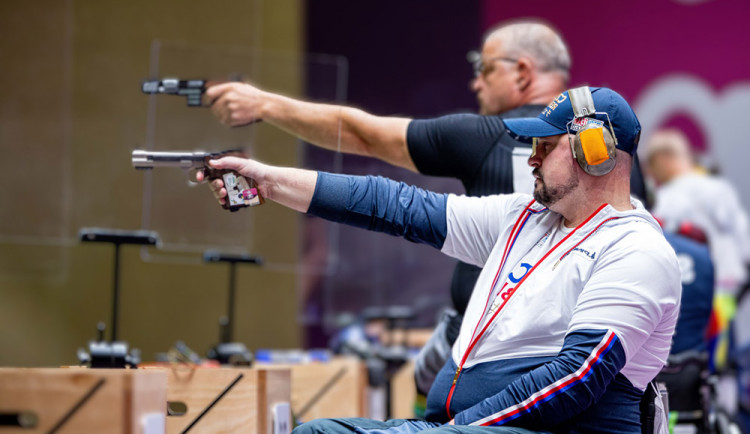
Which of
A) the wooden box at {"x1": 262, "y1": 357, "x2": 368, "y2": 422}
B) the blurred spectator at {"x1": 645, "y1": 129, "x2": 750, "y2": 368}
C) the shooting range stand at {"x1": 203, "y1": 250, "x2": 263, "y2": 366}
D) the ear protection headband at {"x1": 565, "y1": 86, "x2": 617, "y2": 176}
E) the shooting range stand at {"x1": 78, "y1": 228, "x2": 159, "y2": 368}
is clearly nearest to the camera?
the ear protection headband at {"x1": 565, "y1": 86, "x2": 617, "y2": 176}

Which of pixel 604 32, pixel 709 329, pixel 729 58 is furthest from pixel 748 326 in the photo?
pixel 604 32

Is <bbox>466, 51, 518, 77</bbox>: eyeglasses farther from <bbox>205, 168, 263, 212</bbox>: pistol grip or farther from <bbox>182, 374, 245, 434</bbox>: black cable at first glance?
<bbox>182, 374, 245, 434</bbox>: black cable

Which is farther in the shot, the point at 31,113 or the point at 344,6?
the point at 344,6

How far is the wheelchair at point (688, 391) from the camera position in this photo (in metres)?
3.47

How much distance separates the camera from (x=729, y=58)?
6.31 metres

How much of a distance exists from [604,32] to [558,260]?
497 centimetres

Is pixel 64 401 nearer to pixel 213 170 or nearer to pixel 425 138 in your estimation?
pixel 213 170

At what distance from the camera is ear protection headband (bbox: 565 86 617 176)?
2090 mm

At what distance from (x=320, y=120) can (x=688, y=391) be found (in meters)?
1.86

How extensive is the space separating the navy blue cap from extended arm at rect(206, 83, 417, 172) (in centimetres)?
62

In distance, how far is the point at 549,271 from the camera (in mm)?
2053

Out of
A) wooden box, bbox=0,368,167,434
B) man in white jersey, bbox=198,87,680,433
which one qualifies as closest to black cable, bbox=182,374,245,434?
man in white jersey, bbox=198,87,680,433

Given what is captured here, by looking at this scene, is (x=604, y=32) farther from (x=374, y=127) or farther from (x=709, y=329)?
(x=374, y=127)

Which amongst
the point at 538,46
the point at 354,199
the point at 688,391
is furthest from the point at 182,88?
the point at 688,391
